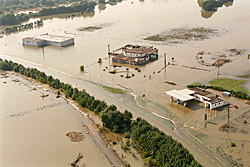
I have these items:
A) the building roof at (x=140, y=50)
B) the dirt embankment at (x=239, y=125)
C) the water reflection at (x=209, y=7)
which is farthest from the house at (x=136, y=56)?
the water reflection at (x=209, y=7)

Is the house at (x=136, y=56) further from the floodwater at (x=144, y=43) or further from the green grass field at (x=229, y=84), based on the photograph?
the green grass field at (x=229, y=84)

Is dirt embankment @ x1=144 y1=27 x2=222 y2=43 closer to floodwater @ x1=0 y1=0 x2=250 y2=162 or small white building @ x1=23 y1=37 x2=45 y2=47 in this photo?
floodwater @ x1=0 y1=0 x2=250 y2=162

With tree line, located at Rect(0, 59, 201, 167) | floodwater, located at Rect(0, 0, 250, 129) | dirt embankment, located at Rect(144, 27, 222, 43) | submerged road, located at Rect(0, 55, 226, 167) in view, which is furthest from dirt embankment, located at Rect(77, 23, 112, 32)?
tree line, located at Rect(0, 59, 201, 167)

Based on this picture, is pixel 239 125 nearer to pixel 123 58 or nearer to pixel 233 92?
pixel 233 92

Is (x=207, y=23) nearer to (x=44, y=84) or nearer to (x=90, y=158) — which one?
(x=44, y=84)

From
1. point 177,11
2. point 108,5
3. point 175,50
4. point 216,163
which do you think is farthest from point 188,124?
point 108,5

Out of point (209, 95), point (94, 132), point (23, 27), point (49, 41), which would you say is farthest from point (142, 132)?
point (23, 27)
